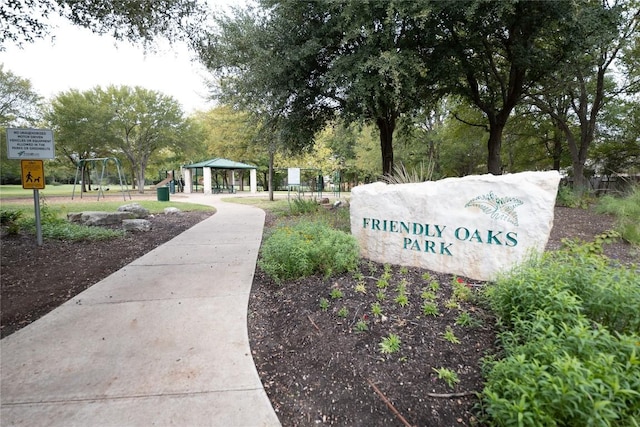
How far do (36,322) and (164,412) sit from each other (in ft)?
6.81

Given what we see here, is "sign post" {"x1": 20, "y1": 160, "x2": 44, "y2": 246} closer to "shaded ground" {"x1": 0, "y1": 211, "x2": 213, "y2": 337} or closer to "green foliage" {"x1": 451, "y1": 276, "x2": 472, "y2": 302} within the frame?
"shaded ground" {"x1": 0, "y1": 211, "x2": 213, "y2": 337}

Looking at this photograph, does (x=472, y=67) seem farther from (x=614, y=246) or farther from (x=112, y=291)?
(x=112, y=291)

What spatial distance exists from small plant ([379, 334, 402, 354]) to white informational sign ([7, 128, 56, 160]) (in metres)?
6.55

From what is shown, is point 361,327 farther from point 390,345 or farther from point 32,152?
point 32,152

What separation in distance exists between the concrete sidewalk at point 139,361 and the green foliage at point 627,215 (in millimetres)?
6144

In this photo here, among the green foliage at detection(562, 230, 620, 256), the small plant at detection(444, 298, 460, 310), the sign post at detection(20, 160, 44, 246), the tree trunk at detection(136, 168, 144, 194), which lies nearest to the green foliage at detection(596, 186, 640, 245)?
the green foliage at detection(562, 230, 620, 256)

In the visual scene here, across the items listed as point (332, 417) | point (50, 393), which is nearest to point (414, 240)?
point (332, 417)

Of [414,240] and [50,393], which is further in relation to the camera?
[414,240]

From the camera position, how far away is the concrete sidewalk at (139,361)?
1.86 metres

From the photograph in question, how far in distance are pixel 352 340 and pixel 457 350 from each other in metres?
0.77

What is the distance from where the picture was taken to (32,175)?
5781mm

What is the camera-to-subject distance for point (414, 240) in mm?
4000

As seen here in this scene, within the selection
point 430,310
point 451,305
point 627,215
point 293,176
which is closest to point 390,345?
point 430,310

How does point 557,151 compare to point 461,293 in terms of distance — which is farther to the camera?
point 557,151
